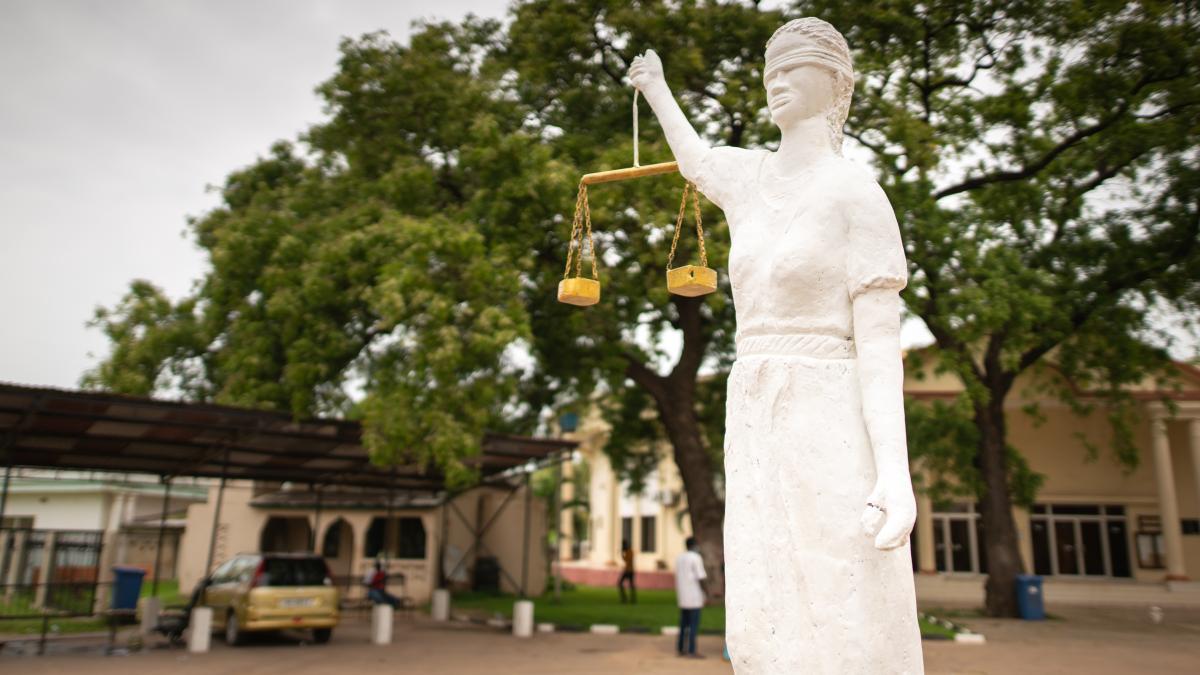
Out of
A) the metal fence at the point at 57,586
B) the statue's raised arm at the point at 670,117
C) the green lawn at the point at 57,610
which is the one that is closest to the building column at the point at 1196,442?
the green lawn at the point at 57,610

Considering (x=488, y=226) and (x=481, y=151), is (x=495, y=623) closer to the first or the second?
(x=488, y=226)

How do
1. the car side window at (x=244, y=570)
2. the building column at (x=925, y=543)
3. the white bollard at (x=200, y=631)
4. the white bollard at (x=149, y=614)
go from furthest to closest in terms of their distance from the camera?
the building column at (x=925, y=543), the white bollard at (x=149, y=614), the car side window at (x=244, y=570), the white bollard at (x=200, y=631)

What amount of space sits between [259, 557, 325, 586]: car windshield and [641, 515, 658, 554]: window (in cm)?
2159

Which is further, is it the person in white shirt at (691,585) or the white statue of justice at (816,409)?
the person in white shirt at (691,585)

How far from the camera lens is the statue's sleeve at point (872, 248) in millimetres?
2828

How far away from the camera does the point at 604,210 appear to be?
41.7 feet

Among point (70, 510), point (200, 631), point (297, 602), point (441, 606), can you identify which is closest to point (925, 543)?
point (441, 606)

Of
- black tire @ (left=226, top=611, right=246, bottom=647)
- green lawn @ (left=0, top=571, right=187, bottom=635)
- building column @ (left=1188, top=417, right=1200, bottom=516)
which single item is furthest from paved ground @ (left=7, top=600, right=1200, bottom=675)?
building column @ (left=1188, top=417, right=1200, bottom=516)

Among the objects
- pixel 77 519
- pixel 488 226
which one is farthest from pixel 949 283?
pixel 77 519

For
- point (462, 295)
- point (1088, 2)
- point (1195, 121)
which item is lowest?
point (462, 295)

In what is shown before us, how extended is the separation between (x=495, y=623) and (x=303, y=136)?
34.6 feet

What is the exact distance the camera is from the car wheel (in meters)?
14.7

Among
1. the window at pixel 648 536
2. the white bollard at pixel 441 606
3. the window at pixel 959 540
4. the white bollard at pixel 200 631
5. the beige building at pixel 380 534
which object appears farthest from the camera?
the window at pixel 648 536

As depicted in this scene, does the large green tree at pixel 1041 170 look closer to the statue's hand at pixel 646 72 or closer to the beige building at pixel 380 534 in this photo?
the statue's hand at pixel 646 72
